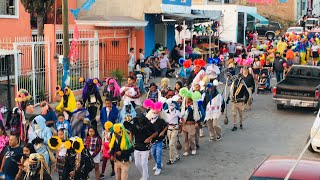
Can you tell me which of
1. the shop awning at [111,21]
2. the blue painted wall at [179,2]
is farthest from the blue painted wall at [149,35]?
the shop awning at [111,21]

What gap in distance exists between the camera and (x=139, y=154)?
10273 millimetres

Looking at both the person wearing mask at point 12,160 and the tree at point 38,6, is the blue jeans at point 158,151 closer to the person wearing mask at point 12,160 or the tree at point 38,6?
the person wearing mask at point 12,160

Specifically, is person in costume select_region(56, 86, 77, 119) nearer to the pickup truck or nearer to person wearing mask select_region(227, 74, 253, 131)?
person wearing mask select_region(227, 74, 253, 131)

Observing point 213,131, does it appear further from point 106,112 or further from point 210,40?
point 210,40

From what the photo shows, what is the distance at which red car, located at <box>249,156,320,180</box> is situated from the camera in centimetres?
734

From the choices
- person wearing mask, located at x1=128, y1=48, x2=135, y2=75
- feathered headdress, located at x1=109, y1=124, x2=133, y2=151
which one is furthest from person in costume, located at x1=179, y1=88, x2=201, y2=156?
person wearing mask, located at x1=128, y1=48, x2=135, y2=75

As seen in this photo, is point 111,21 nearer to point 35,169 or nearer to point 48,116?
point 48,116

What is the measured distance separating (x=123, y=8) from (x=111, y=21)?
3.73m

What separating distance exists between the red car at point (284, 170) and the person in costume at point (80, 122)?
4.70 metres

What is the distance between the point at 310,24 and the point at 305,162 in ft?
181

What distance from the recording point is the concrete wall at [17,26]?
20.6 metres

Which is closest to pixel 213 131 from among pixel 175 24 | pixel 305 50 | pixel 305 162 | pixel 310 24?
pixel 305 162

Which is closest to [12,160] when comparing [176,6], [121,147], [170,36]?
[121,147]

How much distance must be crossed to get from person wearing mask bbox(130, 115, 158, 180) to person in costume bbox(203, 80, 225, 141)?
3.59 meters
